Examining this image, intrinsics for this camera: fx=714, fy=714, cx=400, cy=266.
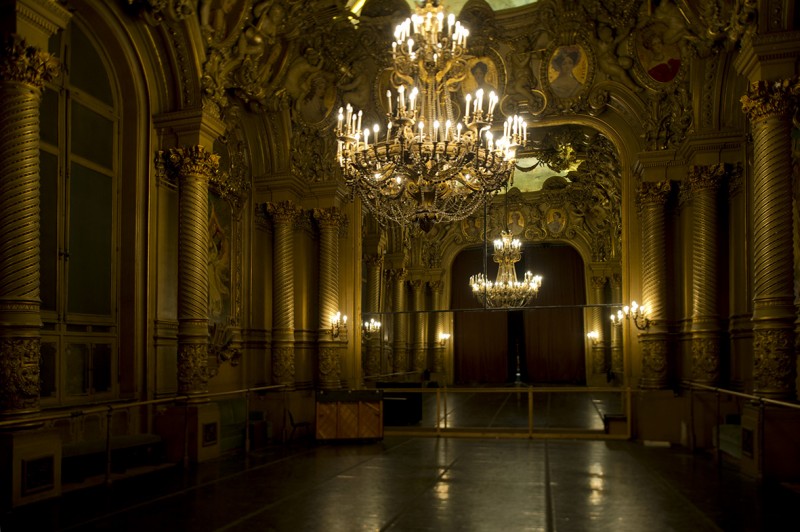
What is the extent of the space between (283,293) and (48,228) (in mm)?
5564

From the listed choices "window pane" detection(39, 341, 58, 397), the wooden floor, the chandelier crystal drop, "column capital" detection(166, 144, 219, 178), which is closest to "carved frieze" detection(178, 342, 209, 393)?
the wooden floor

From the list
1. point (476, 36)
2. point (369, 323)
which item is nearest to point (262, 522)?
point (476, 36)

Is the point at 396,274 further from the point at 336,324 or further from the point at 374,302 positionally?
the point at 336,324

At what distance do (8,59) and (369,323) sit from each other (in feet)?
40.0

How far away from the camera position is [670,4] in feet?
38.0

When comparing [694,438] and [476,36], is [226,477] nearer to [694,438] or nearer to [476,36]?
[694,438]

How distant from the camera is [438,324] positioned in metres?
25.7

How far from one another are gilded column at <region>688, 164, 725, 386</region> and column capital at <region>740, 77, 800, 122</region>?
3.11 meters

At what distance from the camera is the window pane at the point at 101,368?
938 cm

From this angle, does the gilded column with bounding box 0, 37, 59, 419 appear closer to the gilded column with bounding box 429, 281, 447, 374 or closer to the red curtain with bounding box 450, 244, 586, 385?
the gilded column with bounding box 429, 281, 447, 374

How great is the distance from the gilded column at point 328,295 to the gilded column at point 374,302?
4500 mm

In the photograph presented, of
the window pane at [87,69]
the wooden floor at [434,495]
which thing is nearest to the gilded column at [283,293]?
the wooden floor at [434,495]

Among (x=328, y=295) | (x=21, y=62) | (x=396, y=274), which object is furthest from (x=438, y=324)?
(x=21, y=62)

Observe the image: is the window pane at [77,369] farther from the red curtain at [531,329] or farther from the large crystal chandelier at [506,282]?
the red curtain at [531,329]
